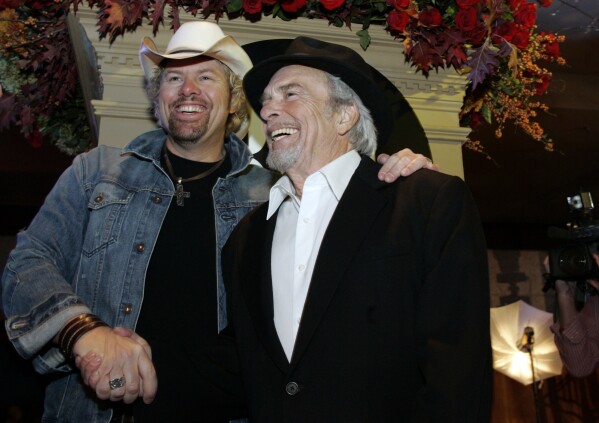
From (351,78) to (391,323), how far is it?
72 centimetres

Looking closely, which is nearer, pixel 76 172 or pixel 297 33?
pixel 76 172

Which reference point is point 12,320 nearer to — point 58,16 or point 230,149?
point 230,149

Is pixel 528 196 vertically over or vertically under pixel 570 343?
over

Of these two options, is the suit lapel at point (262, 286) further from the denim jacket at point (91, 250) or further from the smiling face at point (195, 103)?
the smiling face at point (195, 103)

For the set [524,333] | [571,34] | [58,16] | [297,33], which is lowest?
[524,333]

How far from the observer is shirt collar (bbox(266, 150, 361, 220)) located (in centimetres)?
169

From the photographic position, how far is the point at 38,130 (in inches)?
126

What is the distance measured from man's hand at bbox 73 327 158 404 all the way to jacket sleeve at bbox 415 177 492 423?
602 millimetres

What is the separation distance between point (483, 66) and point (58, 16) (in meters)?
1.56

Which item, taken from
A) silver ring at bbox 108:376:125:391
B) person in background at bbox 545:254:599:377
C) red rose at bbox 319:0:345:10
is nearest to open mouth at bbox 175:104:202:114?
red rose at bbox 319:0:345:10

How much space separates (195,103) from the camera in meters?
2.03

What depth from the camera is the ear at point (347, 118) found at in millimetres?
1854

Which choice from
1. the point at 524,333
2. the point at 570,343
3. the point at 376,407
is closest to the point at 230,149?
the point at 376,407

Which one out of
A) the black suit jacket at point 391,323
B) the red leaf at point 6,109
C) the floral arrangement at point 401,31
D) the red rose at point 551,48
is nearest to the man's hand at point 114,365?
the black suit jacket at point 391,323
